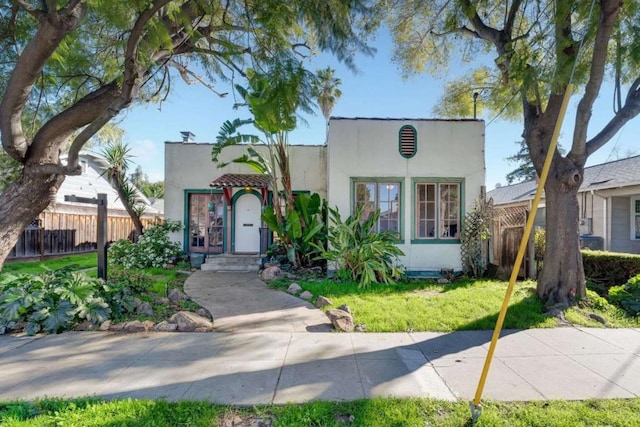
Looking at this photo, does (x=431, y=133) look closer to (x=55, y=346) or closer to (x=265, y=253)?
(x=265, y=253)

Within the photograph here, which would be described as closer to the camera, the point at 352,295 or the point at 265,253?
the point at 352,295

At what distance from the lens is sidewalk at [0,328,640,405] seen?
11.1 feet

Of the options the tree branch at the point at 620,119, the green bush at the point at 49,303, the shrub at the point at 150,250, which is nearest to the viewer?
the green bush at the point at 49,303

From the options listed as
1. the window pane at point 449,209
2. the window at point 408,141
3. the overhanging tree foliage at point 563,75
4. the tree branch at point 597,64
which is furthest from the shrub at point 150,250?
A: the tree branch at point 597,64

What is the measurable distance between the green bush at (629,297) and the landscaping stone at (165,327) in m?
7.94

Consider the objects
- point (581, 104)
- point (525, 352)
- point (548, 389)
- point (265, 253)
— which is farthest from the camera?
point (265, 253)

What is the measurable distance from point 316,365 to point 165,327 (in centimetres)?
271

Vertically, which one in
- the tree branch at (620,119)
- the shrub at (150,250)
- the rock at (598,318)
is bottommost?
the rock at (598,318)

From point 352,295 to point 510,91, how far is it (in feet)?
18.7

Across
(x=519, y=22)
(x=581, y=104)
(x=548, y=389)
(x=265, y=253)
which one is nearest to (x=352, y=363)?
(x=548, y=389)

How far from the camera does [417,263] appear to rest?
9.44 m

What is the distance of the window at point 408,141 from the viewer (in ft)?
31.2

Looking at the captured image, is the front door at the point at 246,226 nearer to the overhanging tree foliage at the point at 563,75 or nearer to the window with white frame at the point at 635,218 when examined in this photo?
the overhanging tree foliage at the point at 563,75

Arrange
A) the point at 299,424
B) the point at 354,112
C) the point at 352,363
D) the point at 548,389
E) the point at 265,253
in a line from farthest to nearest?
the point at 265,253 → the point at 354,112 → the point at 352,363 → the point at 548,389 → the point at 299,424
